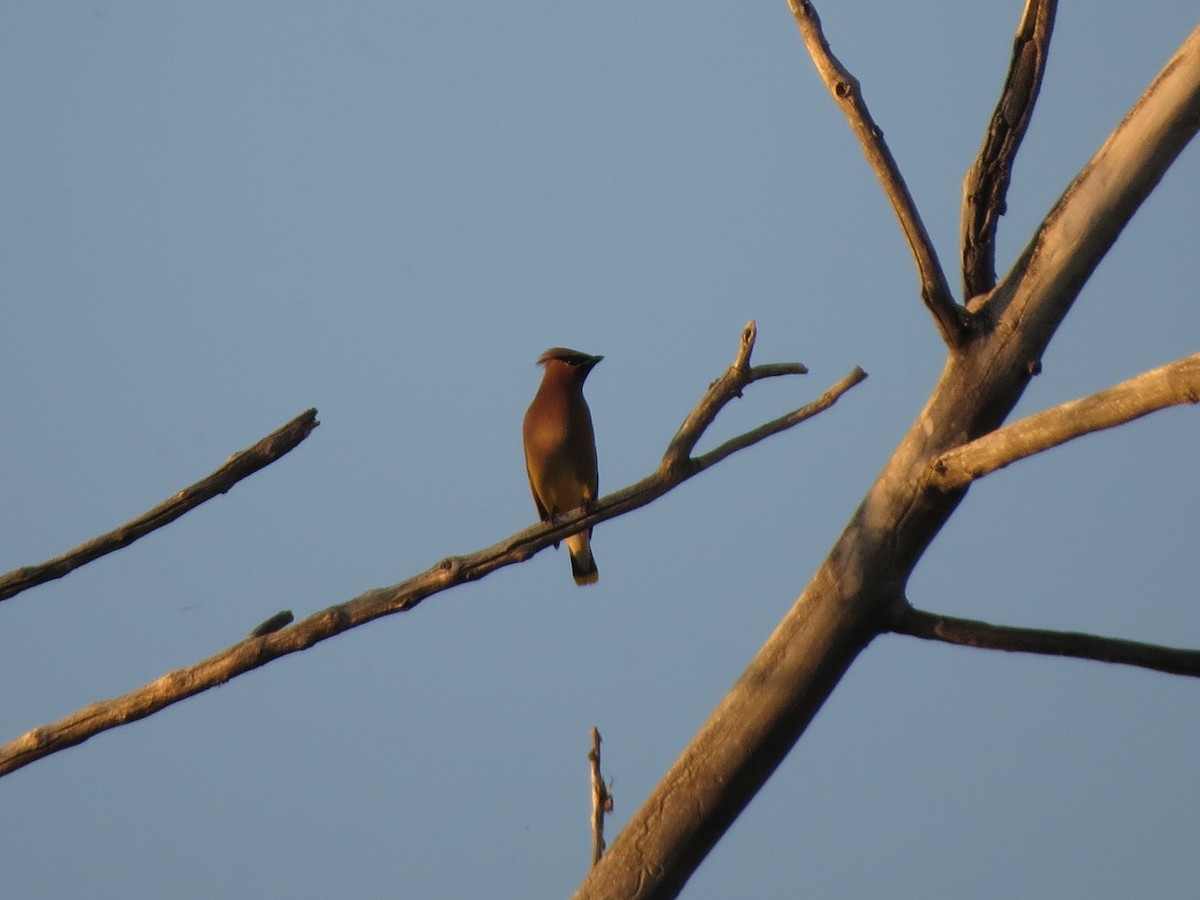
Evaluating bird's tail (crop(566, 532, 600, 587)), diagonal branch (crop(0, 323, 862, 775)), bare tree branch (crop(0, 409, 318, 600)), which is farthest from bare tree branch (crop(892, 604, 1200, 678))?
bird's tail (crop(566, 532, 600, 587))

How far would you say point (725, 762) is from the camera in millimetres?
2570

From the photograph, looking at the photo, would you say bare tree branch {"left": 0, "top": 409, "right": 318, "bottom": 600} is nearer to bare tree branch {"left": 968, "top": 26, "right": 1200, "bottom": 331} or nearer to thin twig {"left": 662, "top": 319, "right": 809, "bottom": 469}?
thin twig {"left": 662, "top": 319, "right": 809, "bottom": 469}

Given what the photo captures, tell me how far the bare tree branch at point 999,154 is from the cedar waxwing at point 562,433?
3099 millimetres

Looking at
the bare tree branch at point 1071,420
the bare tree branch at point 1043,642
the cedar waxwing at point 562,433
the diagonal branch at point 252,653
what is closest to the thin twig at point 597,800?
the diagonal branch at point 252,653

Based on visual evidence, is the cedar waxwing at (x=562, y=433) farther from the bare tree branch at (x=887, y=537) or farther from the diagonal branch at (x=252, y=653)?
the bare tree branch at (x=887, y=537)

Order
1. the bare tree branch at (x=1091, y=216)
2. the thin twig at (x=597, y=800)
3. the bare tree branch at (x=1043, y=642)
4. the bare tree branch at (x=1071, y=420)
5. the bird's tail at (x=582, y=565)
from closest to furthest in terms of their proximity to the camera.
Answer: the bare tree branch at (x=1071, y=420), the bare tree branch at (x=1043, y=642), the bare tree branch at (x=1091, y=216), the thin twig at (x=597, y=800), the bird's tail at (x=582, y=565)

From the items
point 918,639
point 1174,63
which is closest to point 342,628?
point 918,639

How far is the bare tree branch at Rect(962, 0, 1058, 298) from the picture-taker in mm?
2707

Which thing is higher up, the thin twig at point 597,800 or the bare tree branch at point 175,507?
the bare tree branch at point 175,507

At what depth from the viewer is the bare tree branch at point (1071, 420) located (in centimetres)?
217

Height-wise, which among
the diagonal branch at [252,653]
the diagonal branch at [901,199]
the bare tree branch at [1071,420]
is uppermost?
the diagonal branch at [901,199]

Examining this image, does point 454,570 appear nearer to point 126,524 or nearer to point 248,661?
point 248,661

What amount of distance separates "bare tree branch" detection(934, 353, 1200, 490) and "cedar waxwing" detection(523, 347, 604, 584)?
331 centimetres

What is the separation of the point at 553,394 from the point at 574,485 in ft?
1.34
